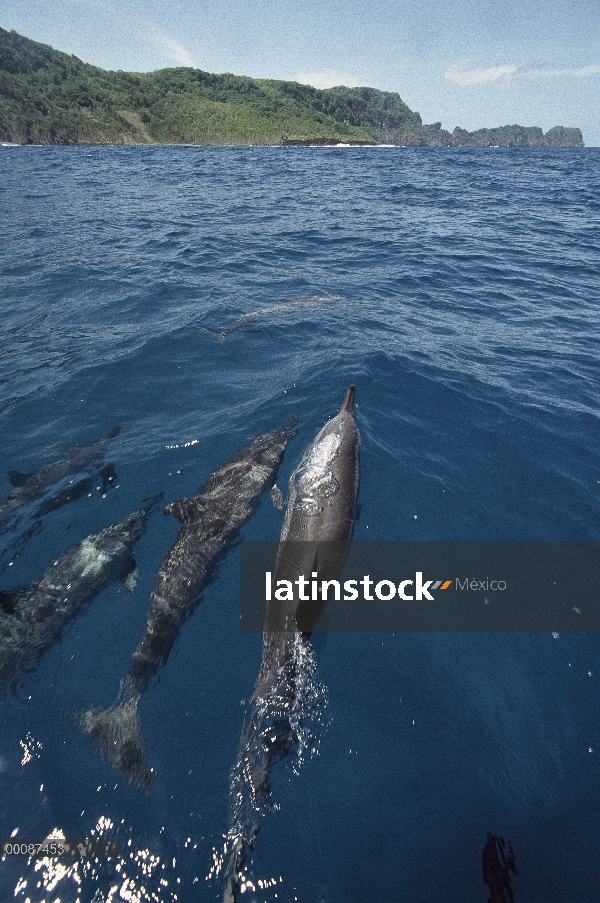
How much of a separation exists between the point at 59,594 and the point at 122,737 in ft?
6.83

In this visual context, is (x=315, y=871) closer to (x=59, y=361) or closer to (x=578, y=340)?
(x=59, y=361)

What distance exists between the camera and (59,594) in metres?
5.78

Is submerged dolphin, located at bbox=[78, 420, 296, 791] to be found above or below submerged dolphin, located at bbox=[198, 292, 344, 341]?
below

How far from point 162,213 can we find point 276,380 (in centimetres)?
2070

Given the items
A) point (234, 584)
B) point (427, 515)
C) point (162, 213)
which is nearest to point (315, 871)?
point (234, 584)

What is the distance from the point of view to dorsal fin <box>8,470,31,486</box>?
24.3 feet

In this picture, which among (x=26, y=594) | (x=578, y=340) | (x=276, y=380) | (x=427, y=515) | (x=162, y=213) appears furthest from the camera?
(x=162, y=213)

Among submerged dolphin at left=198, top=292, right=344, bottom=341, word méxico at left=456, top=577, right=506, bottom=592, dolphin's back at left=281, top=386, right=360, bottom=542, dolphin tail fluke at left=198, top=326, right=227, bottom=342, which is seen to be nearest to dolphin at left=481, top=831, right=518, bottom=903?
word méxico at left=456, top=577, right=506, bottom=592

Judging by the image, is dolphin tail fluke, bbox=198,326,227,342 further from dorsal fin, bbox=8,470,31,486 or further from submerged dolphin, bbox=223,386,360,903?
dorsal fin, bbox=8,470,31,486

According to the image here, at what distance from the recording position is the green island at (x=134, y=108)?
98744 millimetres

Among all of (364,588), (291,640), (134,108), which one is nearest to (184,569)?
(291,640)

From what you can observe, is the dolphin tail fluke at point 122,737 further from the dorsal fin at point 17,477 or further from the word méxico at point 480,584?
the dorsal fin at point 17,477

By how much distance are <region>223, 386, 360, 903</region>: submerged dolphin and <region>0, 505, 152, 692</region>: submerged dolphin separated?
88.2 inches

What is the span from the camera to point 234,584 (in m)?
5.84
